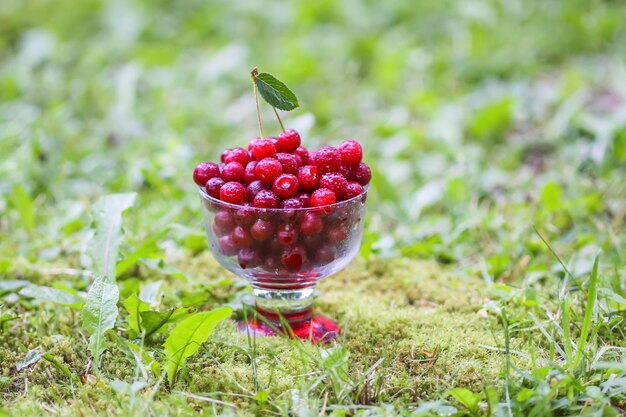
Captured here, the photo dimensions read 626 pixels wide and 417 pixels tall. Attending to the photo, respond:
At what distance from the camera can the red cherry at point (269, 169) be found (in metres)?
1.56

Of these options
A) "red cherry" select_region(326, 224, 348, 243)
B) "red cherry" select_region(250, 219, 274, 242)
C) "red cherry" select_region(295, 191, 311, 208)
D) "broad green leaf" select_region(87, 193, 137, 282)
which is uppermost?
"red cherry" select_region(295, 191, 311, 208)

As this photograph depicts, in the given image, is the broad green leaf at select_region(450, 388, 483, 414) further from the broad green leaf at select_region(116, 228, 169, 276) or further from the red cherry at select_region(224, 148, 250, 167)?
the broad green leaf at select_region(116, 228, 169, 276)

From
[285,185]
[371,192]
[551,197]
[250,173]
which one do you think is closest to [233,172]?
[250,173]

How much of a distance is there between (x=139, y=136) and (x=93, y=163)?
1.24 feet

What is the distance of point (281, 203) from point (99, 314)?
17.9 inches

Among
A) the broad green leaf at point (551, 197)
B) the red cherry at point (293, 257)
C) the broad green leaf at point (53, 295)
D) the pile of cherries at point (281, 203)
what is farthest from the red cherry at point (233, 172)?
the broad green leaf at point (551, 197)

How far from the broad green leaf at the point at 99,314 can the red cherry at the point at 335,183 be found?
0.51 m

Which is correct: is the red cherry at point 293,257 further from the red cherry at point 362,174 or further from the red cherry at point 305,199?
the red cherry at point 362,174

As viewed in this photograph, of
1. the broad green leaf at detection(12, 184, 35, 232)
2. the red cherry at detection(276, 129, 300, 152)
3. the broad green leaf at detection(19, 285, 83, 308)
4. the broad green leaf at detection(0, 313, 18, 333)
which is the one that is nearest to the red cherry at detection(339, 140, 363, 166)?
the red cherry at detection(276, 129, 300, 152)

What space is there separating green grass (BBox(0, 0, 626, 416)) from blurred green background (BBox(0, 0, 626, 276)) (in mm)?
12

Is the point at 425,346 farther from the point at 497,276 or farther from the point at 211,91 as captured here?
Result: the point at 211,91

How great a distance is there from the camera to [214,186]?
1589 millimetres

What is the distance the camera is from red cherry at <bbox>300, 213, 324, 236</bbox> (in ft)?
4.95

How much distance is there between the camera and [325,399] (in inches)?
55.7
